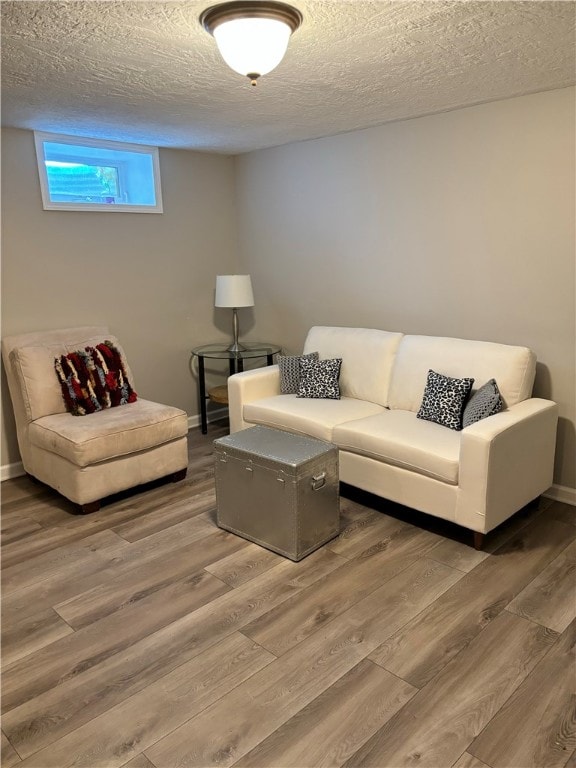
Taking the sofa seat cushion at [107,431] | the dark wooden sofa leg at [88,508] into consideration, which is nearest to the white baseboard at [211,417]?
the sofa seat cushion at [107,431]

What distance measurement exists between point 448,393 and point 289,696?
6.07 feet

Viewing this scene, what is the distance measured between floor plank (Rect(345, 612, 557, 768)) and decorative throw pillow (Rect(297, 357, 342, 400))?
74.0 inches

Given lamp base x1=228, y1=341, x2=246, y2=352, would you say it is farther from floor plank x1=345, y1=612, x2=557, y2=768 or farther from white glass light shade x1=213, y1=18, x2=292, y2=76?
floor plank x1=345, y1=612, x2=557, y2=768

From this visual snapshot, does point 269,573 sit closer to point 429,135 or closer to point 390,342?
point 390,342

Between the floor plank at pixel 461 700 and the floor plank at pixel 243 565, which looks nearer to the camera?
the floor plank at pixel 461 700

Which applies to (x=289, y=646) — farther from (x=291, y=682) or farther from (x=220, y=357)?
(x=220, y=357)

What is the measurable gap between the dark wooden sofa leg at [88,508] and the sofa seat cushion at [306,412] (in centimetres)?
113

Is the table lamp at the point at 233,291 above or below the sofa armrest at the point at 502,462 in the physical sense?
above

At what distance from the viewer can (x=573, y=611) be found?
2344 mm

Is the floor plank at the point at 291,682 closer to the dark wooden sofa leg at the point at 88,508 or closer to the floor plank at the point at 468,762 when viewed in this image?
the floor plank at the point at 468,762

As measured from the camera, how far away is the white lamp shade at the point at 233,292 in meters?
4.53

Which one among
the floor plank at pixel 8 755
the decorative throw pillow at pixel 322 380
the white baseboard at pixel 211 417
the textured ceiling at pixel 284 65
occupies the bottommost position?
the floor plank at pixel 8 755

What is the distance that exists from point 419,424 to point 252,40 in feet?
6.96

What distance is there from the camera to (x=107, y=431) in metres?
3.32
